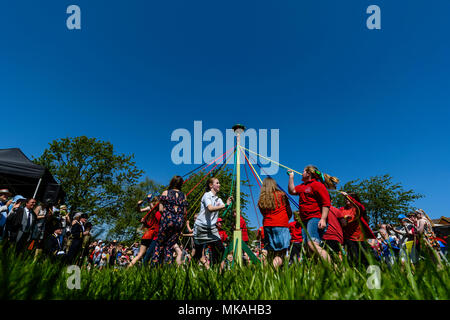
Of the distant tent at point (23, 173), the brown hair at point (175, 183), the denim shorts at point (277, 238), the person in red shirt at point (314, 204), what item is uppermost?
the distant tent at point (23, 173)

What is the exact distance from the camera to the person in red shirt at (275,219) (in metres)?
3.97

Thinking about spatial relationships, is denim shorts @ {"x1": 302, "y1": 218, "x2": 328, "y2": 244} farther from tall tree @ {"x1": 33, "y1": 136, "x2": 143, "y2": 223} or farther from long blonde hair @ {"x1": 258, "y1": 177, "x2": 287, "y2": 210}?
tall tree @ {"x1": 33, "y1": 136, "x2": 143, "y2": 223}

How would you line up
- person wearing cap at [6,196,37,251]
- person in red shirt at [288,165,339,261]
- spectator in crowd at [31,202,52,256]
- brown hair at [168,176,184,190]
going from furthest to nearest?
spectator in crowd at [31,202,52,256], person wearing cap at [6,196,37,251], brown hair at [168,176,184,190], person in red shirt at [288,165,339,261]

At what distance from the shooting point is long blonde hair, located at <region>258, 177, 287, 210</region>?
4.12 meters

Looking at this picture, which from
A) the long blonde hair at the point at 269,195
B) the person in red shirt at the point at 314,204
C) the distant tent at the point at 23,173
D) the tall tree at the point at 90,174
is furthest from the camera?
the tall tree at the point at 90,174

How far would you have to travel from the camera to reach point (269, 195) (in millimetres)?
4227

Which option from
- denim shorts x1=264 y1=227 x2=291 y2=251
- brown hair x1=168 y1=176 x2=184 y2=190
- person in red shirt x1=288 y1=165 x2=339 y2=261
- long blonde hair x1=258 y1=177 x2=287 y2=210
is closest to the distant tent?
brown hair x1=168 y1=176 x2=184 y2=190

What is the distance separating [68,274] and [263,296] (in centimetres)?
129

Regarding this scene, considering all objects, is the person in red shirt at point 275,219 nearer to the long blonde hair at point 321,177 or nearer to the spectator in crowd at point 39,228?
the long blonde hair at point 321,177

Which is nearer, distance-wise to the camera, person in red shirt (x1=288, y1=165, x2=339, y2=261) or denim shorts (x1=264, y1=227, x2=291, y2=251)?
person in red shirt (x1=288, y1=165, x2=339, y2=261)

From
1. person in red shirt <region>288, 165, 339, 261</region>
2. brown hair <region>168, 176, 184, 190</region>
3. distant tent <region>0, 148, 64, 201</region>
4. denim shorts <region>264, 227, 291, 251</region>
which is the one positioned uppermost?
distant tent <region>0, 148, 64, 201</region>

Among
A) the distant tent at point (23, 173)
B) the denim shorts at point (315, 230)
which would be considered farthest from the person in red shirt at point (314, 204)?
the distant tent at point (23, 173)
